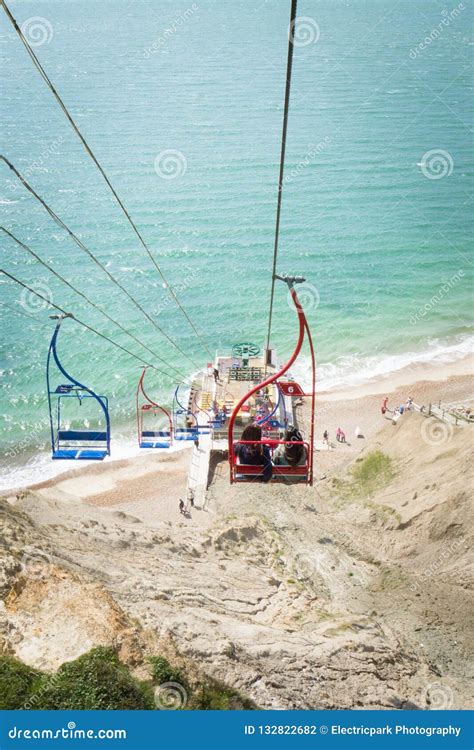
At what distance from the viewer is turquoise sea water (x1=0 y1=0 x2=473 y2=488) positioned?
5566cm

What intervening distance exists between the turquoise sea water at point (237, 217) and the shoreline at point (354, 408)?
228 centimetres

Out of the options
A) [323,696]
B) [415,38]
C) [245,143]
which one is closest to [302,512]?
[323,696]

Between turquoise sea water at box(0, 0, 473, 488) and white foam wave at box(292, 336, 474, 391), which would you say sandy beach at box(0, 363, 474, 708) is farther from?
turquoise sea water at box(0, 0, 473, 488)

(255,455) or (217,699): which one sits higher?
(255,455)
